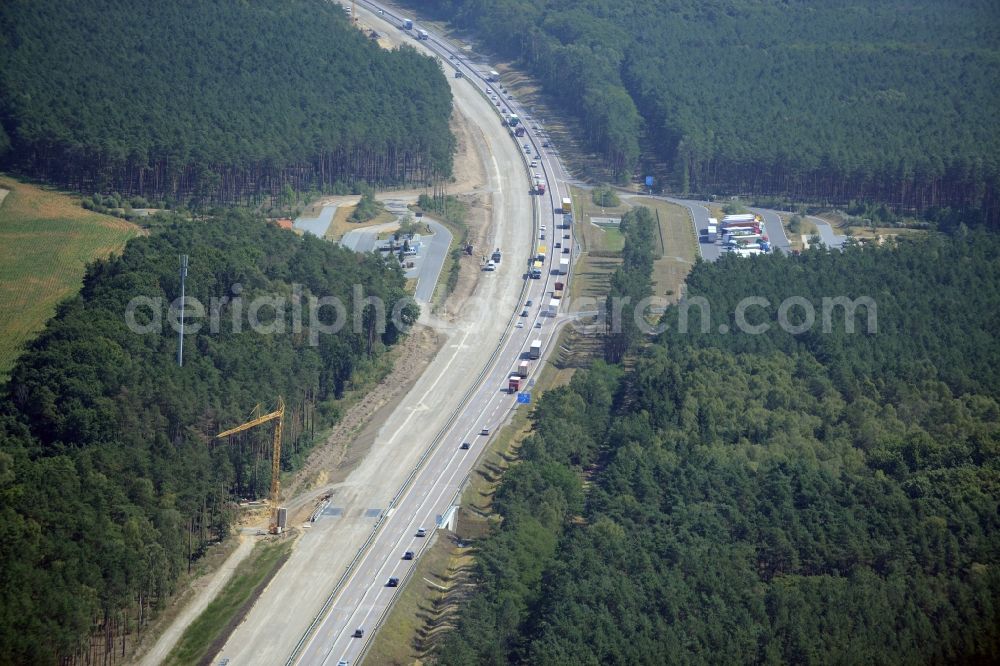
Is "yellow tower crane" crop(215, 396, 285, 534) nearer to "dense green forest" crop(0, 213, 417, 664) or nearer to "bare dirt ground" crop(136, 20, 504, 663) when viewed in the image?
"dense green forest" crop(0, 213, 417, 664)

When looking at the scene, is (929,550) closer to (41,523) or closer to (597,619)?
(597,619)

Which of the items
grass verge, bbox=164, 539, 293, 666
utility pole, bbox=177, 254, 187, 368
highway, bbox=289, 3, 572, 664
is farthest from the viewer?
utility pole, bbox=177, 254, 187, 368

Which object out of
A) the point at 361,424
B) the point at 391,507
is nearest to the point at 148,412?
the point at 391,507

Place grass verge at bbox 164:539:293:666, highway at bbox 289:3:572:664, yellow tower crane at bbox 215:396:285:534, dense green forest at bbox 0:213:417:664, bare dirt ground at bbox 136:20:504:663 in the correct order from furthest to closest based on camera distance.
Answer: yellow tower crane at bbox 215:396:285:534 < bare dirt ground at bbox 136:20:504:663 < highway at bbox 289:3:572:664 < grass verge at bbox 164:539:293:666 < dense green forest at bbox 0:213:417:664

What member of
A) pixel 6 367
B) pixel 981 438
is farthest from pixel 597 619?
pixel 6 367

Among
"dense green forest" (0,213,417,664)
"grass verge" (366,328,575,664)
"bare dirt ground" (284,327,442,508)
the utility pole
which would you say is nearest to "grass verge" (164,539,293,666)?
"dense green forest" (0,213,417,664)

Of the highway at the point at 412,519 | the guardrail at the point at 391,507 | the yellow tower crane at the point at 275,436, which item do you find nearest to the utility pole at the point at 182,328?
the yellow tower crane at the point at 275,436
